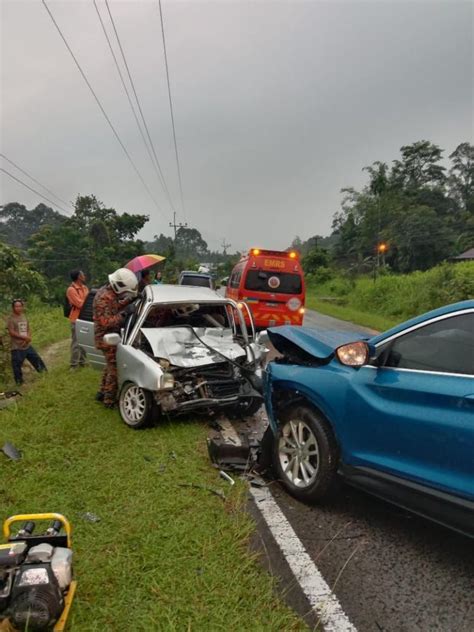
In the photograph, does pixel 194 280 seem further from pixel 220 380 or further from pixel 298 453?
pixel 298 453

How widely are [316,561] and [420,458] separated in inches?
35.3

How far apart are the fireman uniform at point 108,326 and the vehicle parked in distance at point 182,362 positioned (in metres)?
0.20

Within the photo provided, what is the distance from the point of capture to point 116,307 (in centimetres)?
562

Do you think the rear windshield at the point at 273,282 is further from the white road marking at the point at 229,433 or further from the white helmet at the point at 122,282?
the white road marking at the point at 229,433

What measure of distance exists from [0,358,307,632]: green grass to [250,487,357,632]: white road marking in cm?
16

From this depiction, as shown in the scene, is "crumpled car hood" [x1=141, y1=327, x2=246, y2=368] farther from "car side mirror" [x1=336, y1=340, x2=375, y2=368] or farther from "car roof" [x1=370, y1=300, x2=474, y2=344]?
"car roof" [x1=370, y1=300, x2=474, y2=344]

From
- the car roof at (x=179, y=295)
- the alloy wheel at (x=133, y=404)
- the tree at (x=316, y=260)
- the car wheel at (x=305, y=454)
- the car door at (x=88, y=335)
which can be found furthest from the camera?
the tree at (x=316, y=260)

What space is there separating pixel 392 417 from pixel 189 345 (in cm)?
306

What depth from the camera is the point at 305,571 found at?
251 centimetres

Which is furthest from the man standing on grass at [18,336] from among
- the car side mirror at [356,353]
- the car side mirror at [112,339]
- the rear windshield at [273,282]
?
the car side mirror at [356,353]

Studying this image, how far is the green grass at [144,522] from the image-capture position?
2.17m

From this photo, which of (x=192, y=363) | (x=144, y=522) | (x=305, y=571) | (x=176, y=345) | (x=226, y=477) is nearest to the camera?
(x=305, y=571)

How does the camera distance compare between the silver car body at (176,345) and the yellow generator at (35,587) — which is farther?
the silver car body at (176,345)

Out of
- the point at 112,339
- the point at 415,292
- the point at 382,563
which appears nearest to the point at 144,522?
the point at 382,563
